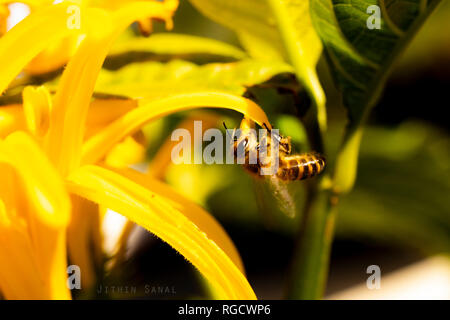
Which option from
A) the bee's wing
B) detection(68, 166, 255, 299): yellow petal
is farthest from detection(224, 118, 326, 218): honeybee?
detection(68, 166, 255, 299): yellow petal

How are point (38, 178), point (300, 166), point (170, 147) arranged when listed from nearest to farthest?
point (38, 178), point (300, 166), point (170, 147)

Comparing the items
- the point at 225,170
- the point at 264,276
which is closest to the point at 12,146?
the point at 225,170

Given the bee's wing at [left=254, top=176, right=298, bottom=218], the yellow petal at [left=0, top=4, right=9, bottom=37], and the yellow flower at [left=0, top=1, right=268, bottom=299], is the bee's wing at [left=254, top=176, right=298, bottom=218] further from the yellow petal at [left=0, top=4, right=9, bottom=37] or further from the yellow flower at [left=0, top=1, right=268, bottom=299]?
the yellow petal at [left=0, top=4, right=9, bottom=37]

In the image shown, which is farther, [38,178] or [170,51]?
A: [170,51]

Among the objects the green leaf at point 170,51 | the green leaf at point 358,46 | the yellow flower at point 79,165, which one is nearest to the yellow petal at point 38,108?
the yellow flower at point 79,165

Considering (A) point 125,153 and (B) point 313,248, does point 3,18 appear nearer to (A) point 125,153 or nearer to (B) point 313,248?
(A) point 125,153

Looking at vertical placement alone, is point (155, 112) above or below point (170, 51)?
below

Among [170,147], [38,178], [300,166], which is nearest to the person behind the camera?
[38,178]

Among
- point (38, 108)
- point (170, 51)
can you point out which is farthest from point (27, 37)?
point (170, 51)
